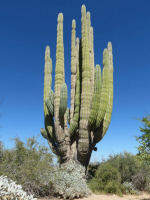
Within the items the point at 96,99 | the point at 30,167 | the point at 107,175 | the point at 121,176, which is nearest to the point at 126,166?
the point at 121,176

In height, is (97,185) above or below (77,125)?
below

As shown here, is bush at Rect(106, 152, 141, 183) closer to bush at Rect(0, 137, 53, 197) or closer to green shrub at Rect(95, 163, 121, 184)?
green shrub at Rect(95, 163, 121, 184)

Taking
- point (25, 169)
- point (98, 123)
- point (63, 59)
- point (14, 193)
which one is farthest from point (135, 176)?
point (14, 193)

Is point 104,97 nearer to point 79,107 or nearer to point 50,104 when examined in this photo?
point 79,107

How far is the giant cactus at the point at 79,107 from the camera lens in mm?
10109

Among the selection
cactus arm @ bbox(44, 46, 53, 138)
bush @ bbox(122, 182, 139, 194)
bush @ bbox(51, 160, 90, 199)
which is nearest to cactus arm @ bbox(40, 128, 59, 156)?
cactus arm @ bbox(44, 46, 53, 138)

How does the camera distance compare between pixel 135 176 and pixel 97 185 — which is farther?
pixel 135 176

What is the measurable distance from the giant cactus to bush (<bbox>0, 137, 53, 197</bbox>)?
1.93 meters

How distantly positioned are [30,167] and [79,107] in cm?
429

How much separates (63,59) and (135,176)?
7.96 meters

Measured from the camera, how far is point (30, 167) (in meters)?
7.74

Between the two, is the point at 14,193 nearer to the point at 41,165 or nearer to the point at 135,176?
the point at 41,165

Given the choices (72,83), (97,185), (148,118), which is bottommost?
→ (97,185)

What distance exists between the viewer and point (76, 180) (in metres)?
8.52
